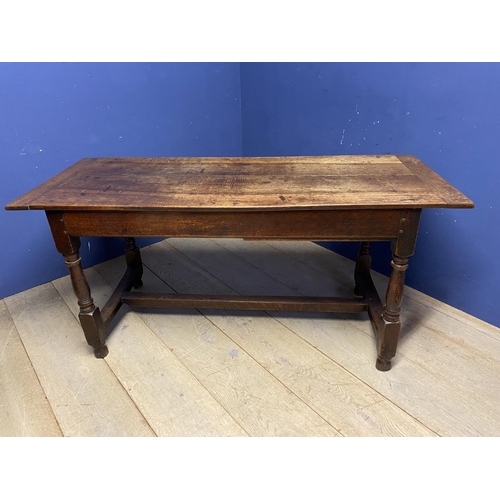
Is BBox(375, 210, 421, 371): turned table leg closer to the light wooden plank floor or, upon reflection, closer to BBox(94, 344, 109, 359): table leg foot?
the light wooden plank floor

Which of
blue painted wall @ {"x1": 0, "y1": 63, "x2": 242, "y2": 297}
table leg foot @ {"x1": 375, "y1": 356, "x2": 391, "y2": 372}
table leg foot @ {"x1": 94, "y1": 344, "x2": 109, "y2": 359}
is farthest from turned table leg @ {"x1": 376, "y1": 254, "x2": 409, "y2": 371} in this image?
blue painted wall @ {"x1": 0, "y1": 63, "x2": 242, "y2": 297}


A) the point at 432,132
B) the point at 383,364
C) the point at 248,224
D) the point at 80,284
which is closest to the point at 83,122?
the point at 80,284

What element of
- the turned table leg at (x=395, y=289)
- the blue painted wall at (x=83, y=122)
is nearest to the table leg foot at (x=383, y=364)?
the turned table leg at (x=395, y=289)

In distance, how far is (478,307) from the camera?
194cm

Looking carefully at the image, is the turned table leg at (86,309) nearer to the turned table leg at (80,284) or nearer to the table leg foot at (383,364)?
the turned table leg at (80,284)

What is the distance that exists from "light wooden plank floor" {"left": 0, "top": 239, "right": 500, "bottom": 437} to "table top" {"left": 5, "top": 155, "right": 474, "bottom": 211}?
29.0 inches

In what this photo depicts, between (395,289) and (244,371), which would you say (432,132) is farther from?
(244,371)

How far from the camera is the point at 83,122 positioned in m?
2.21

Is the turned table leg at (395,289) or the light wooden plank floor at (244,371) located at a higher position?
the turned table leg at (395,289)

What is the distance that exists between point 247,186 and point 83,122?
1.25 meters

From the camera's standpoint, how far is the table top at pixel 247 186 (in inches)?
53.6

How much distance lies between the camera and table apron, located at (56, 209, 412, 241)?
1.39 m

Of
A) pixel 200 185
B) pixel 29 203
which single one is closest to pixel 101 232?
pixel 29 203

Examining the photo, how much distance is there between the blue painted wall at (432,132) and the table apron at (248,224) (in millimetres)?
665
